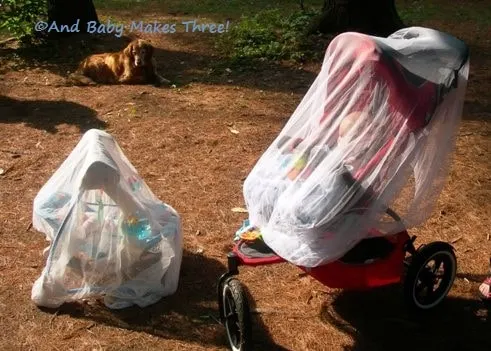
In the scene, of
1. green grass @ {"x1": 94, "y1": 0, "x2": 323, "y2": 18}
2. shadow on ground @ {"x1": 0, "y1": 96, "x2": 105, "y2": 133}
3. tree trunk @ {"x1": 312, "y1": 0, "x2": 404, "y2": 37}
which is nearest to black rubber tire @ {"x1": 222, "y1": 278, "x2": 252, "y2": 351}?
shadow on ground @ {"x1": 0, "y1": 96, "x2": 105, "y2": 133}

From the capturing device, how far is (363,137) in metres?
2.64

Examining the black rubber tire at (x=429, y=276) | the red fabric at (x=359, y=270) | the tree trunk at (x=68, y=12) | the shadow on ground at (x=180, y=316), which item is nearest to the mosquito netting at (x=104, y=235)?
the shadow on ground at (x=180, y=316)

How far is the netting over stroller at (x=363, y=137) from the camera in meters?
2.60

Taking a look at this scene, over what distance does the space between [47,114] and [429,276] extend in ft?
14.7

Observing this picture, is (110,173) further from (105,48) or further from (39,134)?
(105,48)

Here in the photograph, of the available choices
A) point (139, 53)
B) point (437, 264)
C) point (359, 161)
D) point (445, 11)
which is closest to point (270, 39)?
point (139, 53)

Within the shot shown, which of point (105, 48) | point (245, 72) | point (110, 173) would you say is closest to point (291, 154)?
point (110, 173)

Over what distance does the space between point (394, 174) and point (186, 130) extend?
10.8ft

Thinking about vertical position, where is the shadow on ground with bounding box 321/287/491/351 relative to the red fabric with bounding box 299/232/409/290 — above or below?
below

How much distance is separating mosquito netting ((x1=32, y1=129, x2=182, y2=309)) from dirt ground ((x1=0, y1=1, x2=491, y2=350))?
0.14 metres

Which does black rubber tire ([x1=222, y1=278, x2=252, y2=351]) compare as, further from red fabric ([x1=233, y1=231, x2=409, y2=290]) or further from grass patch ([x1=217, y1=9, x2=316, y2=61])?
grass patch ([x1=217, y1=9, x2=316, y2=61])

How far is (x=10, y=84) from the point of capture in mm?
7047

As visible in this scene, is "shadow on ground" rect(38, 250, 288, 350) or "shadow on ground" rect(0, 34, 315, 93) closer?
"shadow on ground" rect(38, 250, 288, 350)

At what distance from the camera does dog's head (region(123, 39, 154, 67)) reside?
6.91 meters
